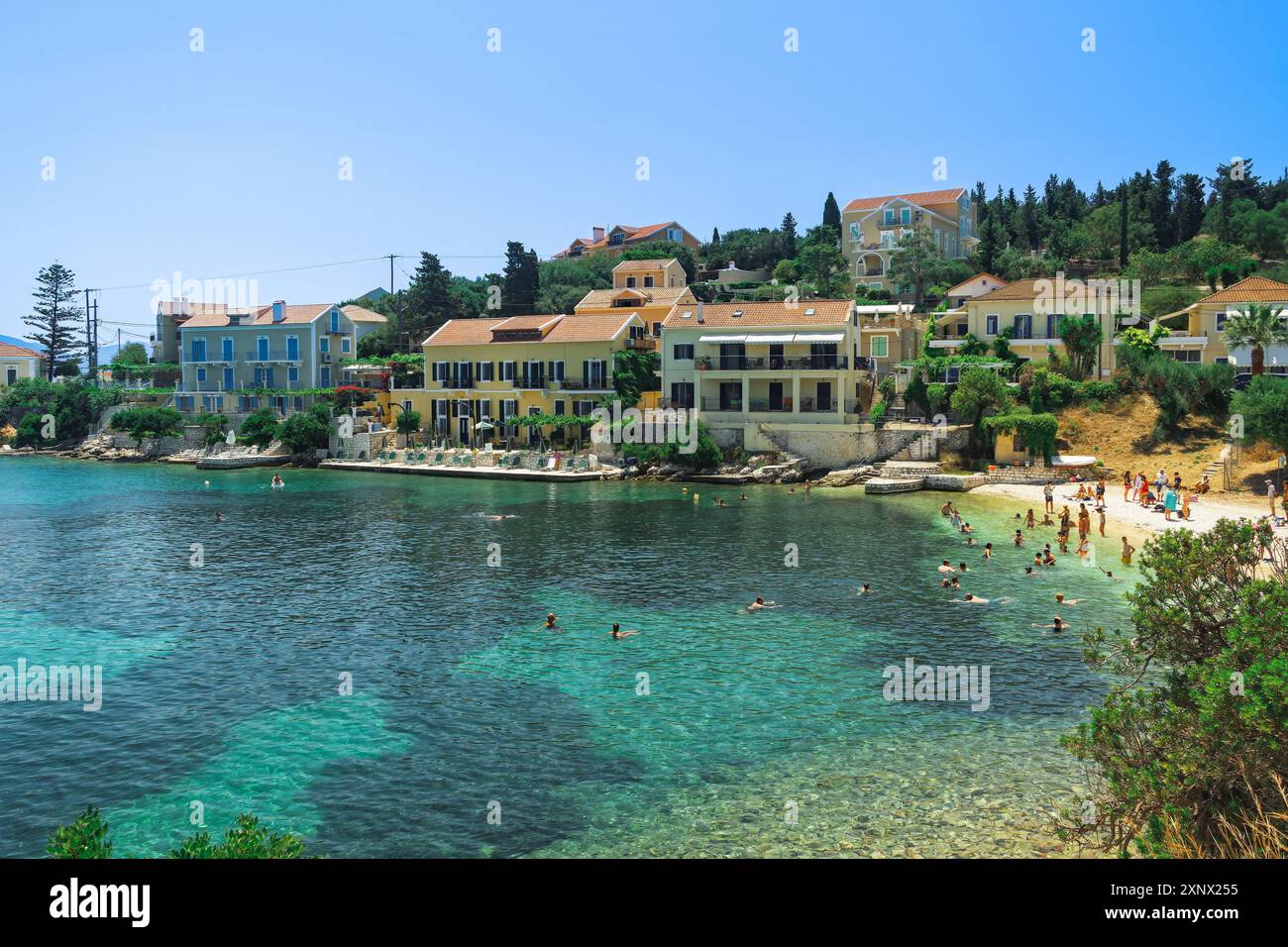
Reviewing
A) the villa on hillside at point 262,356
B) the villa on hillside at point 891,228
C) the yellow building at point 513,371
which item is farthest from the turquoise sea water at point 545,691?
the villa on hillside at point 891,228

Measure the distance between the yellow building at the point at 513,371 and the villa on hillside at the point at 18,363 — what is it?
52231 mm

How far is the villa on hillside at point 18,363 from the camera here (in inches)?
3792

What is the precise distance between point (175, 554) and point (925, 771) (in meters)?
30.8

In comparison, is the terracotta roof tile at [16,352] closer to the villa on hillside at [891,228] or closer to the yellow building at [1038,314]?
the villa on hillside at [891,228]

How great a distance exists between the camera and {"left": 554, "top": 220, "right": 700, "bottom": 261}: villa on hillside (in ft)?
394

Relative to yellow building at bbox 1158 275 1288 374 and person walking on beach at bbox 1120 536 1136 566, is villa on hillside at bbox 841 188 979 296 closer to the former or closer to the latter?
yellow building at bbox 1158 275 1288 374

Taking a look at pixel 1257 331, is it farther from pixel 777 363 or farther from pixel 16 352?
pixel 16 352

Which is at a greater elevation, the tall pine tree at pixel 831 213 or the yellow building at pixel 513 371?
the tall pine tree at pixel 831 213

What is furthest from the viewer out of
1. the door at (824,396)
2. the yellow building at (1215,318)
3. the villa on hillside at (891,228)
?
the villa on hillside at (891,228)

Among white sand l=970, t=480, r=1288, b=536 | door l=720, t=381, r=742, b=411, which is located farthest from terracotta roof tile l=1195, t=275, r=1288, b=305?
door l=720, t=381, r=742, b=411

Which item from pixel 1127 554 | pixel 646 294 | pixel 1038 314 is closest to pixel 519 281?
pixel 646 294

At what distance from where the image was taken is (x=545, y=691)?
20.0 meters

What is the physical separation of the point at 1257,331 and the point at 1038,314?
13493 millimetres

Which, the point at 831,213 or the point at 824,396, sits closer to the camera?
the point at 824,396
